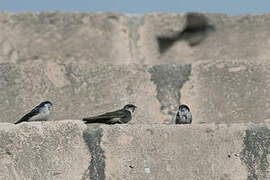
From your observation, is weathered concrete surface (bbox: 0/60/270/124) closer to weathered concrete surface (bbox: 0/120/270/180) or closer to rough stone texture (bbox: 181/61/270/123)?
rough stone texture (bbox: 181/61/270/123)

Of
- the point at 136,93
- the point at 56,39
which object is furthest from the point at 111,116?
the point at 56,39

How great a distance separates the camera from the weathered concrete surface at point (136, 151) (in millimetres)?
5742

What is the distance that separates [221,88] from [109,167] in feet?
6.28

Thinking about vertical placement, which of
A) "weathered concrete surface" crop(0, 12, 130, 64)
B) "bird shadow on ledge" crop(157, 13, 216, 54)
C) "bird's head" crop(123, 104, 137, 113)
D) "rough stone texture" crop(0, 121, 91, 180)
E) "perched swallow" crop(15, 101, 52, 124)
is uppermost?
"bird shadow on ledge" crop(157, 13, 216, 54)

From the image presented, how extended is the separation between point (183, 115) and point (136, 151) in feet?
3.82

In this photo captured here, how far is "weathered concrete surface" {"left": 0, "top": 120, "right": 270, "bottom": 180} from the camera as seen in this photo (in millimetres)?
5742

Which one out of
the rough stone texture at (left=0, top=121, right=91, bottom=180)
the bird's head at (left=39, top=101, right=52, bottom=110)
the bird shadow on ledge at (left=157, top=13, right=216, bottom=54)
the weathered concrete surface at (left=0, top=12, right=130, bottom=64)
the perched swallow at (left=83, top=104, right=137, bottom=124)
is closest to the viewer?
the rough stone texture at (left=0, top=121, right=91, bottom=180)

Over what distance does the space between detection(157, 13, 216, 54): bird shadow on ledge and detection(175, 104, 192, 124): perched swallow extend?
157cm

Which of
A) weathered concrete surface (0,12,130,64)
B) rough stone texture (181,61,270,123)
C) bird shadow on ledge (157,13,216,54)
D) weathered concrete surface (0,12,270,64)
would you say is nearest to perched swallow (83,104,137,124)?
rough stone texture (181,61,270,123)

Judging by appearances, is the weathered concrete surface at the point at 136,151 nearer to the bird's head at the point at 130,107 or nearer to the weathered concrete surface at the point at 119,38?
the bird's head at the point at 130,107

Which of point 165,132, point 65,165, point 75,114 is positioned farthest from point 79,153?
point 75,114

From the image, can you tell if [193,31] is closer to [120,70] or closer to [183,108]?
[120,70]

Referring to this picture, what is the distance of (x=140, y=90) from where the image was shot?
745cm

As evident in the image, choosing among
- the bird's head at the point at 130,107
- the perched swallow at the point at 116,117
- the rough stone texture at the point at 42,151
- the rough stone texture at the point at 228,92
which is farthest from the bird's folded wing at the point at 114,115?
the rough stone texture at the point at 42,151
